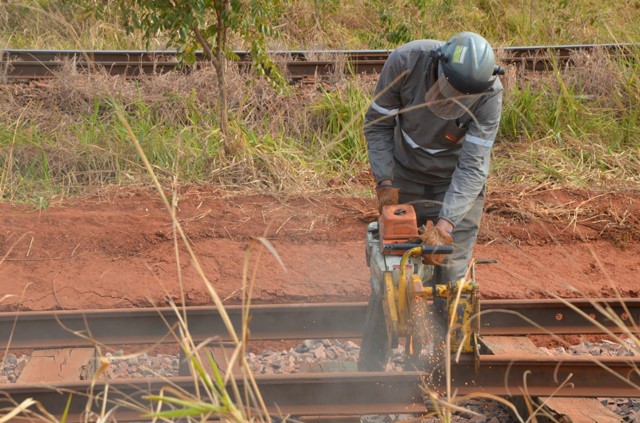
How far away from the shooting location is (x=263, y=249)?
7.62 metres

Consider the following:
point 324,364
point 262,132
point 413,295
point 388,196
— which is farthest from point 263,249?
point 413,295

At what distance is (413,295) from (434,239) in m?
0.35

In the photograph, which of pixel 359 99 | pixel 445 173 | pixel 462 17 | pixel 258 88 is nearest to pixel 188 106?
pixel 258 88

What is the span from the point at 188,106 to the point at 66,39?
4224 mm

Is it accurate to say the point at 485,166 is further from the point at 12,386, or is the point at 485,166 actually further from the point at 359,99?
the point at 359,99

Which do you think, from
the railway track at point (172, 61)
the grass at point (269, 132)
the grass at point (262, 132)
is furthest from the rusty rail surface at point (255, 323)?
the railway track at point (172, 61)

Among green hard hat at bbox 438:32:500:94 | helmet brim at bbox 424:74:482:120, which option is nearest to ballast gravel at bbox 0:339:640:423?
helmet brim at bbox 424:74:482:120

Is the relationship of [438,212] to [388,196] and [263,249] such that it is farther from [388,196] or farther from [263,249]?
[263,249]

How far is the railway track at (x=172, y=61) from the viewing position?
443 inches

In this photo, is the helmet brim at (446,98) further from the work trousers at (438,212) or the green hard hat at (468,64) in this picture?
the work trousers at (438,212)

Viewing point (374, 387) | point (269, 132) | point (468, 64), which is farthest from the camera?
point (269, 132)

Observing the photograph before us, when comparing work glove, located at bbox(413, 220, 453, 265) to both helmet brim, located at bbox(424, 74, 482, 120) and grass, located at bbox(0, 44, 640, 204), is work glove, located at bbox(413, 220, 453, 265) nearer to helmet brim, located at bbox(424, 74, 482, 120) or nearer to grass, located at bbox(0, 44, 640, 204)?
helmet brim, located at bbox(424, 74, 482, 120)

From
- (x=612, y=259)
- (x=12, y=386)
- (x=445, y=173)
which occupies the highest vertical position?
(x=445, y=173)

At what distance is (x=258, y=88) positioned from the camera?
431 inches
